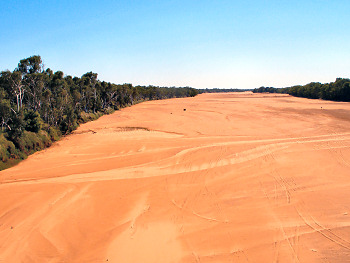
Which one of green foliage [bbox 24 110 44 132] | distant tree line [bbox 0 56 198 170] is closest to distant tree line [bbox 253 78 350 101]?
distant tree line [bbox 0 56 198 170]

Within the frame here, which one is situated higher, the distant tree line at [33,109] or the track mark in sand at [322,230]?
the distant tree line at [33,109]

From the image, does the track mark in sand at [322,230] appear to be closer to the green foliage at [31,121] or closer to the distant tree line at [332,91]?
the green foliage at [31,121]

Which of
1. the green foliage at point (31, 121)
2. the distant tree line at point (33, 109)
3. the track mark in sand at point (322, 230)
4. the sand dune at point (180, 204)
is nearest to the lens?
the sand dune at point (180, 204)

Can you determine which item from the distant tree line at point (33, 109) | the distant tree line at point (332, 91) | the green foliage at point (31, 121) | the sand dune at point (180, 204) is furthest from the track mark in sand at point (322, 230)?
the distant tree line at point (332, 91)

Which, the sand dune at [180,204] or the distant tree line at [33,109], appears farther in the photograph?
the distant tree line at [33,109]

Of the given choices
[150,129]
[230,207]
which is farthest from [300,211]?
[150,129]

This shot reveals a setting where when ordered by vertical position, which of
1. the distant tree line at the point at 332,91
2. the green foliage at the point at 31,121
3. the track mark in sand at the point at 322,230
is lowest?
the track mark in sand at the point at 322,230

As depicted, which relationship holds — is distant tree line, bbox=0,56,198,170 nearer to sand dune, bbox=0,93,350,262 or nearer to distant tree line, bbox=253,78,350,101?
sand dune, bbox=0,93,350,262

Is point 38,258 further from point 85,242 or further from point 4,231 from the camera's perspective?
point 4,231

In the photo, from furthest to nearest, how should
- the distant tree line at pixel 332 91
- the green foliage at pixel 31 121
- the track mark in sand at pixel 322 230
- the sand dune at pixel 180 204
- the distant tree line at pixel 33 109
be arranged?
the distant tree line at pixel 332 91 → the green foliage at pixel 31 121 → the distant tree line at pixel 33 109 → the track mark in sand at pixel 322 230 → the sand dune at pixel 180 204

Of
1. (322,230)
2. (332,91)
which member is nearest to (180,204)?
(322,230)
